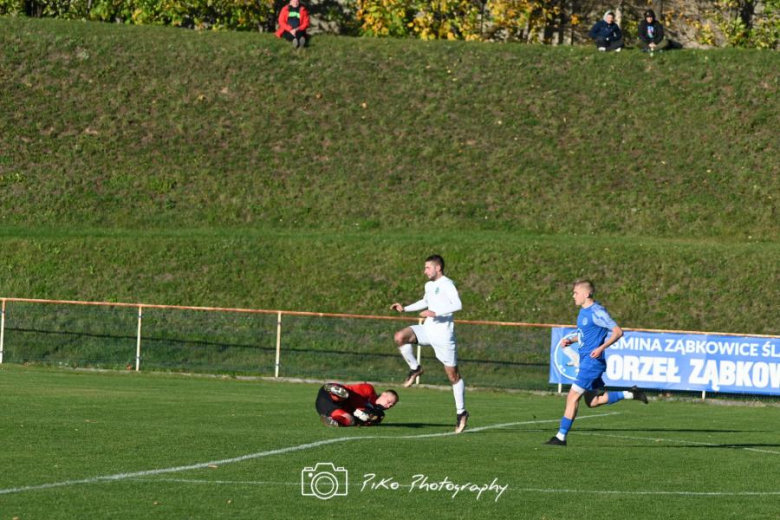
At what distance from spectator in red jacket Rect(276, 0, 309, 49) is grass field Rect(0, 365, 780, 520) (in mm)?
28031

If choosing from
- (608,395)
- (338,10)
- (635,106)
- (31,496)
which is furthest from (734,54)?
(31,496)

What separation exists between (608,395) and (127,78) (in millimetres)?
34124

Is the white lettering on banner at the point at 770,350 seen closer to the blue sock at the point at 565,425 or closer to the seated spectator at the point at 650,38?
the blue sock at the point at 565,425

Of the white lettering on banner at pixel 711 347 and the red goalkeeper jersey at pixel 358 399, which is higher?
the red goalkeeper jersey at pixel 358 399

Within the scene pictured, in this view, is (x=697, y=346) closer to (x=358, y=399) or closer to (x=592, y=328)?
(x=358, y=399)

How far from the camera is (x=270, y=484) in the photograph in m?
11.3

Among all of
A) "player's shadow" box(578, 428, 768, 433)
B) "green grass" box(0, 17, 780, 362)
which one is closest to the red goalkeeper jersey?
"player's shadow" box(578, 428, 768, 433)

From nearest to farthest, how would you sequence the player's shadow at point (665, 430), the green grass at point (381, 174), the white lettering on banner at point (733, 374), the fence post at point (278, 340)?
the player's shadow at point (665, 430) → the white lettering on banner at point (733, 374) → the fence post at point (278, 340) → the green grass at point (381, 174)

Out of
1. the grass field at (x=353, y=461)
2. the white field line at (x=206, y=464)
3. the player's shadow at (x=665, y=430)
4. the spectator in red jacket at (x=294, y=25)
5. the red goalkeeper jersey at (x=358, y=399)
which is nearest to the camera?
the grass field at (x=353, y=461)

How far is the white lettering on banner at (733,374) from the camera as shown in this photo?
93.9 ft

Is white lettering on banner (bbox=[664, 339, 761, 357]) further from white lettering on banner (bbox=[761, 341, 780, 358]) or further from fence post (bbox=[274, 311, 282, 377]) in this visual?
fence post (bbox=[274, 311, 282, 377])

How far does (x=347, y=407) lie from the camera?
55.8 ft

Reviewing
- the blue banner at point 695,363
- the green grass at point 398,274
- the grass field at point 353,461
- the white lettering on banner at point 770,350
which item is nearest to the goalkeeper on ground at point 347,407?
the grass field at point 353,461

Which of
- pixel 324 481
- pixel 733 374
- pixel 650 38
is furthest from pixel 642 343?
pixel 650 38
